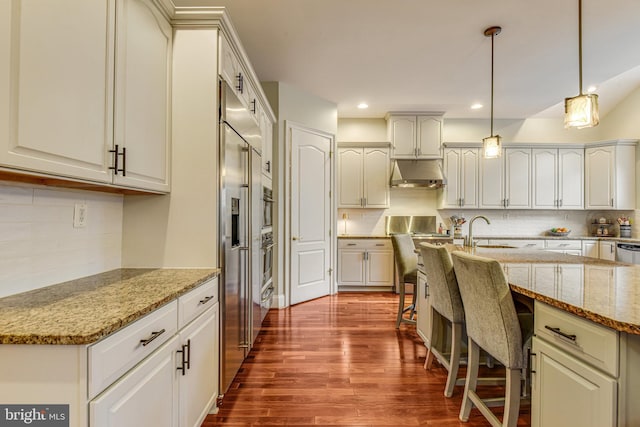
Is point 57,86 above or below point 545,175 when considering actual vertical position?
below

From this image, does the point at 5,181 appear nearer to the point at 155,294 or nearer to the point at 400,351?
the point at 155,294

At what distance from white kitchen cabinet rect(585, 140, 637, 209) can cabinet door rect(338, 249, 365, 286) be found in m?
3.81

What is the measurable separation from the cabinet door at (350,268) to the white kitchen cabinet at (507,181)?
2210 millimetres

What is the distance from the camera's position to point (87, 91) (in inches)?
49.5

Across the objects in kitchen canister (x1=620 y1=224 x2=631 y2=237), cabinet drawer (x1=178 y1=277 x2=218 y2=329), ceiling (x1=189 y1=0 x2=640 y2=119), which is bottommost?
cabinet drawer (x1=178 y1=277 x2=218 y2=329)

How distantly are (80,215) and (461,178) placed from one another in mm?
4958

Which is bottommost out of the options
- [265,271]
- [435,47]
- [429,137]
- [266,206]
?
[265,271]

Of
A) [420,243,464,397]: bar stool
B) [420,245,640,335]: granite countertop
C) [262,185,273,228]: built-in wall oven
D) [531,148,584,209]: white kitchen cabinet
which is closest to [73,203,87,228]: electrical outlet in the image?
[262,185,273,228]: built-in wall oven

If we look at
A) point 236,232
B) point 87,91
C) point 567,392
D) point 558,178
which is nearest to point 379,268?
point 236,232

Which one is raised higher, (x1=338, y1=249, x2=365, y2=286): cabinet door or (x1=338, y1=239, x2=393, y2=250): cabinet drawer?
(x1=338, y1=239, x2=393, y2=250): cabinet drawer

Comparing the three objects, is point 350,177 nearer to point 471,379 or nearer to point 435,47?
point 435,47

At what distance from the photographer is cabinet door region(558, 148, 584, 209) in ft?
16.6

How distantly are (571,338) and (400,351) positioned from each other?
1761mm

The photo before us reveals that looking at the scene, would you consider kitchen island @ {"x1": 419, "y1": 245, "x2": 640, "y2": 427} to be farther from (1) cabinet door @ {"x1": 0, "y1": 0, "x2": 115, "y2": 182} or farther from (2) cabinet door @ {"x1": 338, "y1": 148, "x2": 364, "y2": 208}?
(2) cabinet door @ {"x1": 338, "y1": 148, "x2": 364, "y2": 208}
